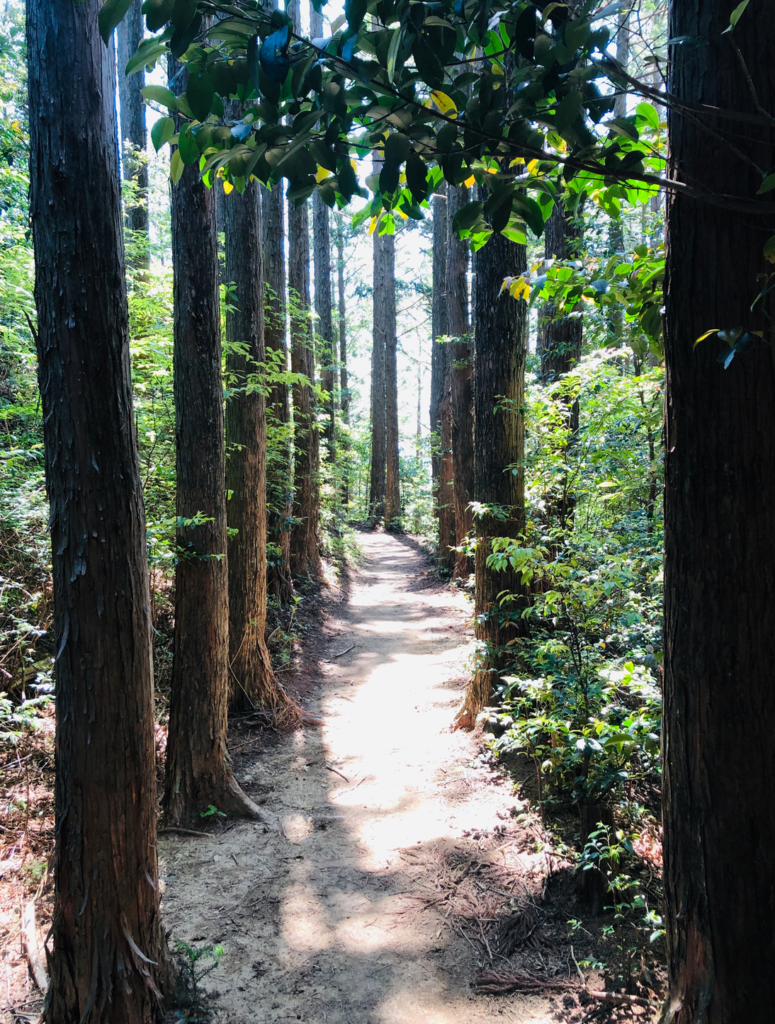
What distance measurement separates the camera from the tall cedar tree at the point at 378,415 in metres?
23.2

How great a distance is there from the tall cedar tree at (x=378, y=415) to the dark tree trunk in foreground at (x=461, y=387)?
1035cm

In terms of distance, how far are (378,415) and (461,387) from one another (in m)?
12.4

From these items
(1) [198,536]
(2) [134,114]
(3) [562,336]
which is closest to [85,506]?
(1) [198,536]

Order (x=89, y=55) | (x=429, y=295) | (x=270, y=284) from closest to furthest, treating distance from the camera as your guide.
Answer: (x=89, y=55)
(x=270, y=284)
(x=429, y=295)

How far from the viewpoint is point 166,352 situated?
660 cm

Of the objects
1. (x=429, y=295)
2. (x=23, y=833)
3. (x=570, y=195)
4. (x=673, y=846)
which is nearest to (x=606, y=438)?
(x=570, y=195)

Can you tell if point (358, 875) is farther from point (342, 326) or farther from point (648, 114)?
point (342, 326)

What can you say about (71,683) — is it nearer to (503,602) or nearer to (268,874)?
(268,874)

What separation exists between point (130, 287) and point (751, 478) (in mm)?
8635

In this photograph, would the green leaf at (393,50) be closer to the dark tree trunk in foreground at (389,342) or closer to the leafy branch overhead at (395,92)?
the leafy branch overhead at (395,92)

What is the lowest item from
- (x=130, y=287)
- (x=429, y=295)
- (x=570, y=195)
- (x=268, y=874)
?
(x=268, y=874)

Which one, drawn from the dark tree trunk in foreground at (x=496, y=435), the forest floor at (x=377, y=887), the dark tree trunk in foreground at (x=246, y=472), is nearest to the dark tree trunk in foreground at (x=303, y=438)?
the dark tree trunk in foreground at (x=246, y=472)

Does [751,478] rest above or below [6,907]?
above

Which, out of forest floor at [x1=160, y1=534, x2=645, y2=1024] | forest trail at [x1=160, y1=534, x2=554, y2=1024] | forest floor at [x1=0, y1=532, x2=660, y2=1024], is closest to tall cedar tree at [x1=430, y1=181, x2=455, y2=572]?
forest trail at [x1=160, y1=534, x2=554, y2=1024]
